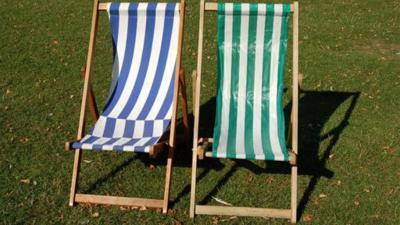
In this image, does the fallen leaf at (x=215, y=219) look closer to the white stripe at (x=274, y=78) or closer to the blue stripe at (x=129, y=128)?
the white stripe at (x=274, y=78)

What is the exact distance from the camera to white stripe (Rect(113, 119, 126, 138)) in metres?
4.26

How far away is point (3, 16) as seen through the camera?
927 cm

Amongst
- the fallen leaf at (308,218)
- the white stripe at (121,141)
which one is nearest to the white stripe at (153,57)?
the white stripe at (121,141)

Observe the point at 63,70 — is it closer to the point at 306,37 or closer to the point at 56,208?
the point at 56,208

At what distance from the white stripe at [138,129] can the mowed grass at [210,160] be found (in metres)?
0.49

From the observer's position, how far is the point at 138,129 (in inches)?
171

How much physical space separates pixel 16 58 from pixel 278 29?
4.30 meters

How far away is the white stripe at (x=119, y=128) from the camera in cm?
426

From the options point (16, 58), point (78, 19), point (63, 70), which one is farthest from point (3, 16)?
point (63, 70)

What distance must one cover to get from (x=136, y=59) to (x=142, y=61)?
2.4 inches

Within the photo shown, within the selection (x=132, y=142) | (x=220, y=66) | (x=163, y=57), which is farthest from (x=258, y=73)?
(x=132, y=142)

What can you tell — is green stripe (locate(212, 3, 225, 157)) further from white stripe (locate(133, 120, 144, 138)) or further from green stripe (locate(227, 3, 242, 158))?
white stripe (locate(133, 120, 144, 138))

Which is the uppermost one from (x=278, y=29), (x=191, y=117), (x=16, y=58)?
(x=278, y=29)

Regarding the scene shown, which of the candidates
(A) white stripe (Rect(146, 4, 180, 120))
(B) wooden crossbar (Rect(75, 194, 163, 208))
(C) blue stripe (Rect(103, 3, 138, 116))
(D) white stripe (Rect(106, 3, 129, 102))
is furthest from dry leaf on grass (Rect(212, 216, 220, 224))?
(D) white stripe (Rect(106, 3, 129, 102))
